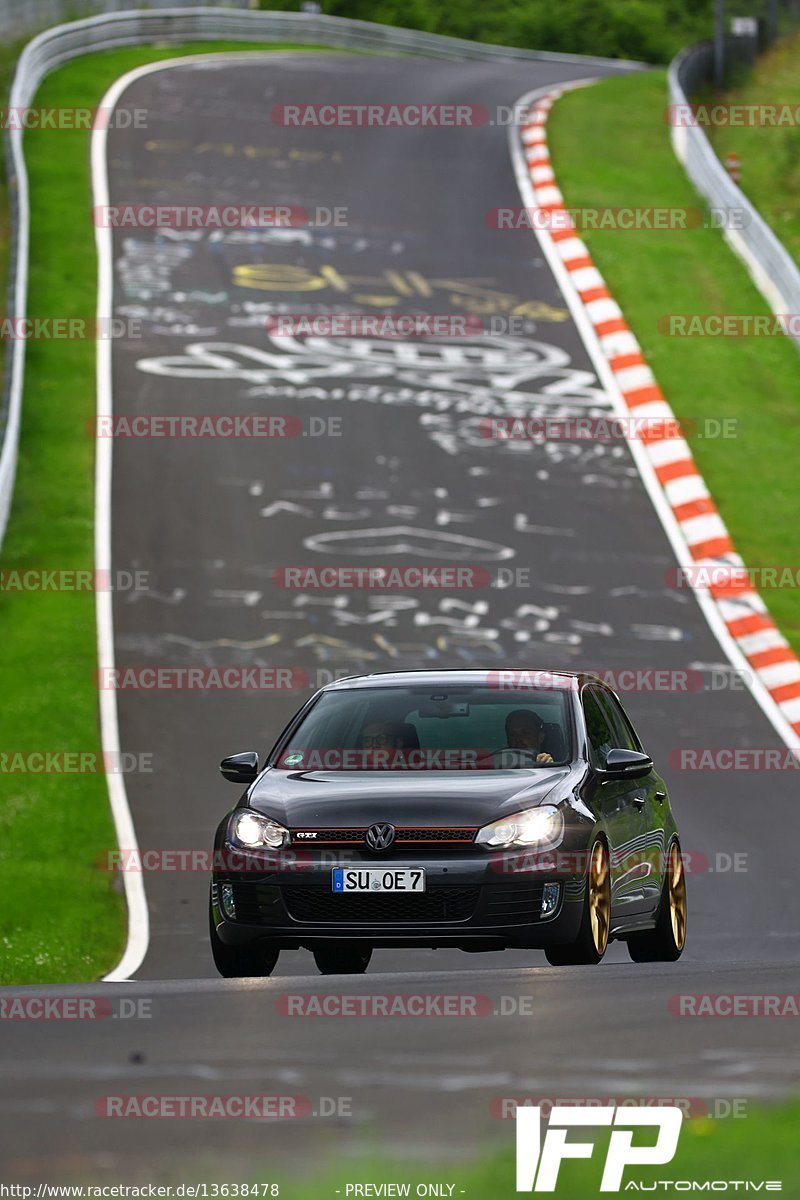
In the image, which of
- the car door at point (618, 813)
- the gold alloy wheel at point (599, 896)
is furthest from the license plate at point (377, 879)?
the car door at point (618, 813)

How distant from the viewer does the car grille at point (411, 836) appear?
921 cm

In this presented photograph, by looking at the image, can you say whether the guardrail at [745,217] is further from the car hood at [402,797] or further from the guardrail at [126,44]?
the car hood at [402,797]

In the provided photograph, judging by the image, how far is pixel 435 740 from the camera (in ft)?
35.3

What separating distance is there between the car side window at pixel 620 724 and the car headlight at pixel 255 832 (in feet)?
7.67

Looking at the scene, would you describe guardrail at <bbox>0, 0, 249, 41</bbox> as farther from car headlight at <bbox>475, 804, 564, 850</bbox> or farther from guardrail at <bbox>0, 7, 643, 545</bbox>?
car headlight at <bbox>475, 804, 564, 850</bbox>

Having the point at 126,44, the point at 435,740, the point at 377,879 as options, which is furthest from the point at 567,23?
the point at 377,879

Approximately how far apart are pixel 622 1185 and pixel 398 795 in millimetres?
4398

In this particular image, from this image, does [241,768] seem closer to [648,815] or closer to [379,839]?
[379,839]

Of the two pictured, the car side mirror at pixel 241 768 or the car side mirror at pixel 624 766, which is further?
the car side mirror at pixel 241 768

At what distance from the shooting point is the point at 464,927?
9156 millimetres

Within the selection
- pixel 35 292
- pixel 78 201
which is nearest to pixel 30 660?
pixel 35 292

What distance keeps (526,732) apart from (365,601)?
959 cm

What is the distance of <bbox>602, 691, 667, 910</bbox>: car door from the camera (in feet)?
34.4

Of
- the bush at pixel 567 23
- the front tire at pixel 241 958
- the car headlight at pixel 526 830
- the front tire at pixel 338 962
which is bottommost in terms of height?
the bush at pixel 567 23
